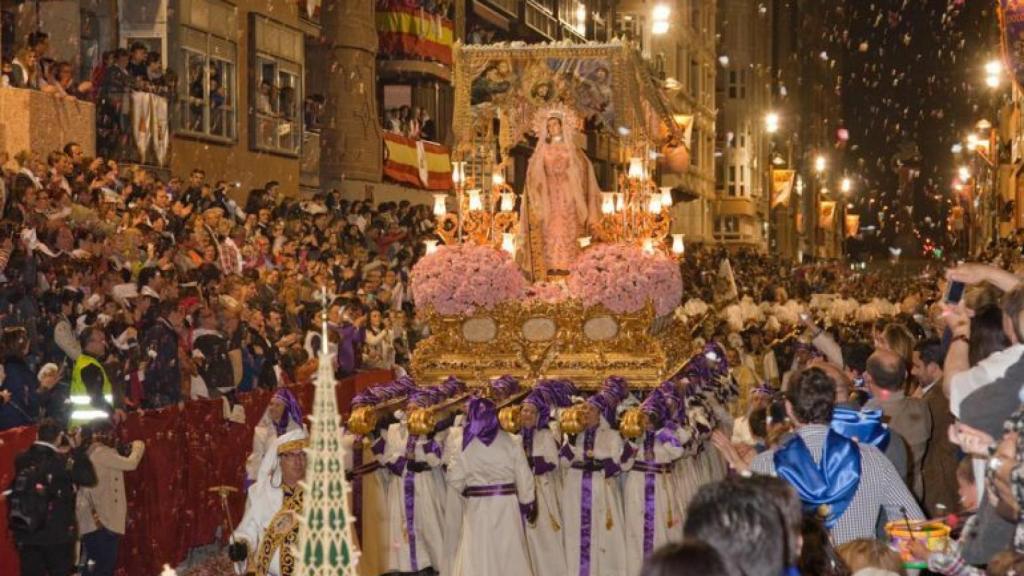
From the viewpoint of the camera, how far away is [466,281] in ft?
61.6

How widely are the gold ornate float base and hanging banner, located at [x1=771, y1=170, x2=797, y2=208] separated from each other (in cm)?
7597

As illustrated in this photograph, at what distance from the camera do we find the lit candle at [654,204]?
19.9m

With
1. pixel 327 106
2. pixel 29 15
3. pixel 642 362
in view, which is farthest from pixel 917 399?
pixel 327 106

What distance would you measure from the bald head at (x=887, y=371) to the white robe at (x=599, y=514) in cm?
450

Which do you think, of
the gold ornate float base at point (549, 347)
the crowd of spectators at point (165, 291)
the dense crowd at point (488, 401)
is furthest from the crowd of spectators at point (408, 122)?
the gold ornate float base at point (549, 347)

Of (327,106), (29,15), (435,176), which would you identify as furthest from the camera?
(435,176)

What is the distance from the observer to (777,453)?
8672 millimetres

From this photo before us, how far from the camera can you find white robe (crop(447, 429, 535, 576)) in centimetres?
1384

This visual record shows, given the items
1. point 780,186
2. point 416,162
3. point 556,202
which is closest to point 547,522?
point 556,202

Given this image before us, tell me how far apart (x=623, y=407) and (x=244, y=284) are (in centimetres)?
584

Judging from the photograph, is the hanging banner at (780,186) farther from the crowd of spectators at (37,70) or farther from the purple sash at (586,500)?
the purple sash at (586,500)

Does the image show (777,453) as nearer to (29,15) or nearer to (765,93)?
(29,15)

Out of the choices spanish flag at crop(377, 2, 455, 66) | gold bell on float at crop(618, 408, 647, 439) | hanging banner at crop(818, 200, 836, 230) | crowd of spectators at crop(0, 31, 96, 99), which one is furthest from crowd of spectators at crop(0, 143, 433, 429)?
hanging banner at crop(818, 200, 836, 230)

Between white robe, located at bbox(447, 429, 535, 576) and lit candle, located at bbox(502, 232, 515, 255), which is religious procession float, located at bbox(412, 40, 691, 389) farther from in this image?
white robe, located at bbox(447, 429, 535, 576)
